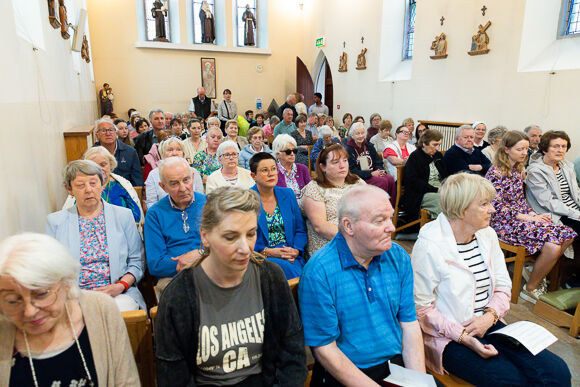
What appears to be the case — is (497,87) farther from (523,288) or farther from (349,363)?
(349,363)

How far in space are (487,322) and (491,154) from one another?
3466 millimetres

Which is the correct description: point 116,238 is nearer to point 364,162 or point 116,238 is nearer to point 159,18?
point 364,162

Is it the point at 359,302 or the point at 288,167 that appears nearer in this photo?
the point at 359,302

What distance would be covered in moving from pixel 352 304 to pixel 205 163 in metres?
3.18

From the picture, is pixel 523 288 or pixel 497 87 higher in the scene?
pixel 497 87

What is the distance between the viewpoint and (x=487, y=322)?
1.80 m

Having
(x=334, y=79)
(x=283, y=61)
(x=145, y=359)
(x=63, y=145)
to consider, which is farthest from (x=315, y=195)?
(x=283, y=61)

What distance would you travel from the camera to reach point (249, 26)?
11375 mm

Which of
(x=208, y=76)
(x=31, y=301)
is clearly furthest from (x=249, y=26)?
(x=31, y=301)

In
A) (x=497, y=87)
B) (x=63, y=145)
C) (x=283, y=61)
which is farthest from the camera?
(x=283, y=61)

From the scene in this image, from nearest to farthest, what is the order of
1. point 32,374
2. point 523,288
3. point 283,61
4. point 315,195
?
point 32,374 → point 315,195 → point 523,288 → point 283,61

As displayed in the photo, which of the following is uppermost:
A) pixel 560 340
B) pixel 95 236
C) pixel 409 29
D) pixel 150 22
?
pixel 150 22

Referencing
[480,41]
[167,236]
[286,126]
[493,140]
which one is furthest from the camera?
[286,126]

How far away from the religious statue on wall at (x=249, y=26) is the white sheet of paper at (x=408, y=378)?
11.4 meters
